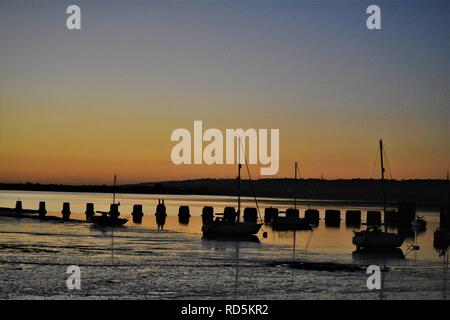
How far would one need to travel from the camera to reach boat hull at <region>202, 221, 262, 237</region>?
174 ft

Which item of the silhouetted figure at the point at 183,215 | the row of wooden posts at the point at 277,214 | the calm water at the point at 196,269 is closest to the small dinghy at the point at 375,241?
the calm water at the point at 196,269

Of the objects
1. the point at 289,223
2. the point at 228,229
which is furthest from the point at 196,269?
the point at 289,223

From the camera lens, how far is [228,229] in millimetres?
54188

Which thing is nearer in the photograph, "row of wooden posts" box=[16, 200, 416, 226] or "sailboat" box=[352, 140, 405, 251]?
"sailboat" box=[352, 140, 405, 251]

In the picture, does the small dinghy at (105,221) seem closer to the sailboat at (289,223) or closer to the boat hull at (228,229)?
the boat hull at (228,229)

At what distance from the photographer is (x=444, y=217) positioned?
65.9 meters

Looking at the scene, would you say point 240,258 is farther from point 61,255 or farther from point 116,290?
point 116,290

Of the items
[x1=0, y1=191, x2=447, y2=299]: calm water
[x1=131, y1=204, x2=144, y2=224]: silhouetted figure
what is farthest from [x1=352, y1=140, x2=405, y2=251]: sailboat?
[x1=131, y1=204, x2=144, y2=224]: silhouetted figure

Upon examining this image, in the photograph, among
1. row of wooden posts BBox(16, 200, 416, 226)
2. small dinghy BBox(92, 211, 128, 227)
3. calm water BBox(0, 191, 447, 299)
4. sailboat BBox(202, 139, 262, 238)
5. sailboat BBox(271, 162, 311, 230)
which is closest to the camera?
calm water BBox(0, 191, 447, 299)

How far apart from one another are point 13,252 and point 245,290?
15617 millimetres

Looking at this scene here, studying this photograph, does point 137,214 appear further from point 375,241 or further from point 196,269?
point 196,269

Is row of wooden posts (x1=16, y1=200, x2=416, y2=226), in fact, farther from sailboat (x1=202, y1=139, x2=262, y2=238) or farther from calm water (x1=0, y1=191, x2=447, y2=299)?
calm water (x1=0, y1=191, x2=447, y2=299)
